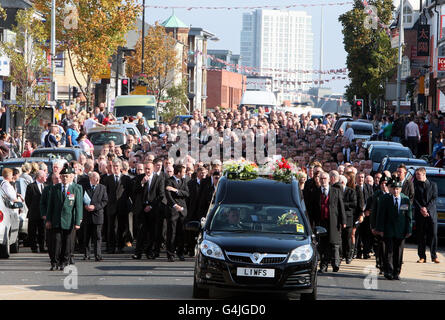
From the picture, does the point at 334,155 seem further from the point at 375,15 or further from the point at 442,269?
the point at 375,15

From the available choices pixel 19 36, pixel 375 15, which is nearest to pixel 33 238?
pixel 19 36

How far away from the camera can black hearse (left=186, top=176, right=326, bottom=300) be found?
488 inches

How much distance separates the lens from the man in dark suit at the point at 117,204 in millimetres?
19641

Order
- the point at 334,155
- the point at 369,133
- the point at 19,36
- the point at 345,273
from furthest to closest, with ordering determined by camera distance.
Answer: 1. the point at 369,133
2. the point at 19,36
3. the point at 334,155
4. the point at 345,273

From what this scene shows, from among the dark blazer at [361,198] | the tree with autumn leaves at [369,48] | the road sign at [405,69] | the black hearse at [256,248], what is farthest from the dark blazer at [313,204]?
the road sign at [405,69]

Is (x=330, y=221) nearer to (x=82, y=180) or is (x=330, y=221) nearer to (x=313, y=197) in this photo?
(x=313, y=197)

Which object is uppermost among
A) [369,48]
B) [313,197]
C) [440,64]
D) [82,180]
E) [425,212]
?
[369,48]

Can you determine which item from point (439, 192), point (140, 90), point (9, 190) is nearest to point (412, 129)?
point (439, 192)

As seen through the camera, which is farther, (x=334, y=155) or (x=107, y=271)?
(x=334, y=155)

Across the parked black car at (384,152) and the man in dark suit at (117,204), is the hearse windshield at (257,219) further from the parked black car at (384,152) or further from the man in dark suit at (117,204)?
the parked black car at (384,152)

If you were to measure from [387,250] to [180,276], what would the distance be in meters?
3.51

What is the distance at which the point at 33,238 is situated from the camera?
19.8 metres

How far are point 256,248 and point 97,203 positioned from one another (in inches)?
260

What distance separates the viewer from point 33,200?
63.5ft
